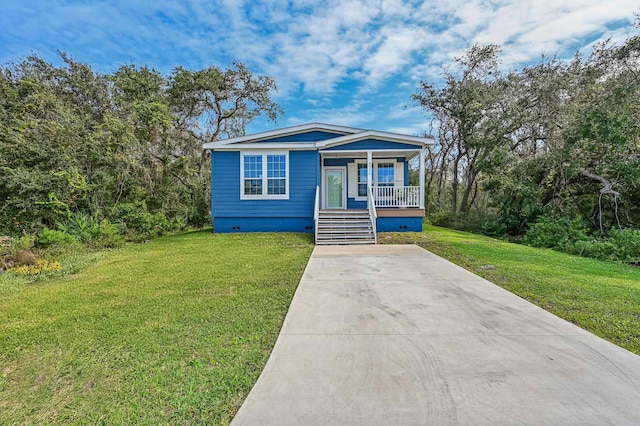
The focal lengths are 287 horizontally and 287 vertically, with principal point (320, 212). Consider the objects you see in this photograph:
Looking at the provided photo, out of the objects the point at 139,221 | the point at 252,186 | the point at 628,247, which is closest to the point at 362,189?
the point at 252,186

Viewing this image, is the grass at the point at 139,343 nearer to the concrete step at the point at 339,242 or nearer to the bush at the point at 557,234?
the concrete step at the point at 339,242

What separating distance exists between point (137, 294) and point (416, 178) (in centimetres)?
2034

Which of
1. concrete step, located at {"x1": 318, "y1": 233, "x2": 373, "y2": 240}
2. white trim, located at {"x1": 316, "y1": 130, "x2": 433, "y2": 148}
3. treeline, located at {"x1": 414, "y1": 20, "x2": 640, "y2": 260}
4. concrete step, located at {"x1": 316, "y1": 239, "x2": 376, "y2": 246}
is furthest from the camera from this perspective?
white trim, located at {"x1": 316, "y1": 130, "x2": 433, "y2": 148}

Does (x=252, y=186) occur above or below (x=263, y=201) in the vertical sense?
above

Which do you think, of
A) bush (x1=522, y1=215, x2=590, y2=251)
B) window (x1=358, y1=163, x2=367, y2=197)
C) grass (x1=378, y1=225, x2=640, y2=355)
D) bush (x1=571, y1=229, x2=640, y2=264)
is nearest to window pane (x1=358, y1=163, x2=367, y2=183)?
window (x1=358, y1=163, x2=367, y2=197)

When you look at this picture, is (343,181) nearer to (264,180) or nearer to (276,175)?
(276,175)

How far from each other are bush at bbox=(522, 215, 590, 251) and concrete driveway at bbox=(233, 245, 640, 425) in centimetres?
706

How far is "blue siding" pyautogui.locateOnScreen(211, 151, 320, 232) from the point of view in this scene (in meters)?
10.9

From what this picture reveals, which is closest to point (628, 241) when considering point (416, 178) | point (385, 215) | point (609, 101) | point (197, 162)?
point (609, 101)

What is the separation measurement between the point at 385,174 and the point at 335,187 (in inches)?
86.8

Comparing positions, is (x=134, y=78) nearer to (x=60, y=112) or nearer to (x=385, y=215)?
(x=60, y=112)

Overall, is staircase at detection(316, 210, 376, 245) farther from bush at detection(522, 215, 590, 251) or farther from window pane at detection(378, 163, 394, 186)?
bush at detection(522, 215, 590, 251)

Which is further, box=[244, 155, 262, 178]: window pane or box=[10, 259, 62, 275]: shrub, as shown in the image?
box=[244, 155, 262, 178]: window pane

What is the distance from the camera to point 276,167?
10977mm
